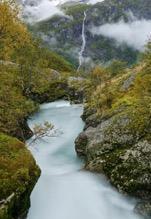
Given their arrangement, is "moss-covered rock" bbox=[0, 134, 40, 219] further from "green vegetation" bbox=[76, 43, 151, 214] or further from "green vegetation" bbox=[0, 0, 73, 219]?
"green vegetation" bbox=[76, 43, 151, 214]

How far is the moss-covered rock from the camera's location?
2477 cm

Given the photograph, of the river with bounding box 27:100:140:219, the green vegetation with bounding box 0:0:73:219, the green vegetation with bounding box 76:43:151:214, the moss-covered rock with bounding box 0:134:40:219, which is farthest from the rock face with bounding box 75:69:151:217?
the moss-covered rock with bounding box 0:134:40:219

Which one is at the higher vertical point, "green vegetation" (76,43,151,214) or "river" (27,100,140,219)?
"green vegetation" (76,43,151,214)

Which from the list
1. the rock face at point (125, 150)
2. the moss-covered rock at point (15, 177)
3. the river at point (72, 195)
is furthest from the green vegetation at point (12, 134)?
the rock face at point (125, 150)

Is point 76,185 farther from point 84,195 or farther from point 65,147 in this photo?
point 65,147

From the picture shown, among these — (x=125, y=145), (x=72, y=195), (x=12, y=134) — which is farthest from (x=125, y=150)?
(x=12, y=134)

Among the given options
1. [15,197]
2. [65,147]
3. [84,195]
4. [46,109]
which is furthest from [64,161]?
[46,109]

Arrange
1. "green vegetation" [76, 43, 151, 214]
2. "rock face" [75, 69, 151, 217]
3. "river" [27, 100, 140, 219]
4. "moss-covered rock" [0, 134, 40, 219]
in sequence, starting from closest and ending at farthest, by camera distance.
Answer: "moss-covered rock" [0, 134, 40, 219] → "river" [27, 100, 140, 219] → "rock face" [75, 69, 151, 217] → "green vegetation" [76, 43, 151, 214]

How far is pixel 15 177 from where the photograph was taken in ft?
85.6

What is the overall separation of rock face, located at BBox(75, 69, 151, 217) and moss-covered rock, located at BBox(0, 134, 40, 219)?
773cm

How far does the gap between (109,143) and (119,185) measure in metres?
5.16

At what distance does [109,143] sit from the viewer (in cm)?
3741

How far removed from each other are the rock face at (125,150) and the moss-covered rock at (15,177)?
7732 millimetres

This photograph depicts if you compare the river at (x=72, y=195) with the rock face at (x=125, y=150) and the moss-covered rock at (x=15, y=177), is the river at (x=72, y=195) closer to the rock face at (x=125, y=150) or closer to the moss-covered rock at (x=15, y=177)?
the rock face at (x=125, y=150)
